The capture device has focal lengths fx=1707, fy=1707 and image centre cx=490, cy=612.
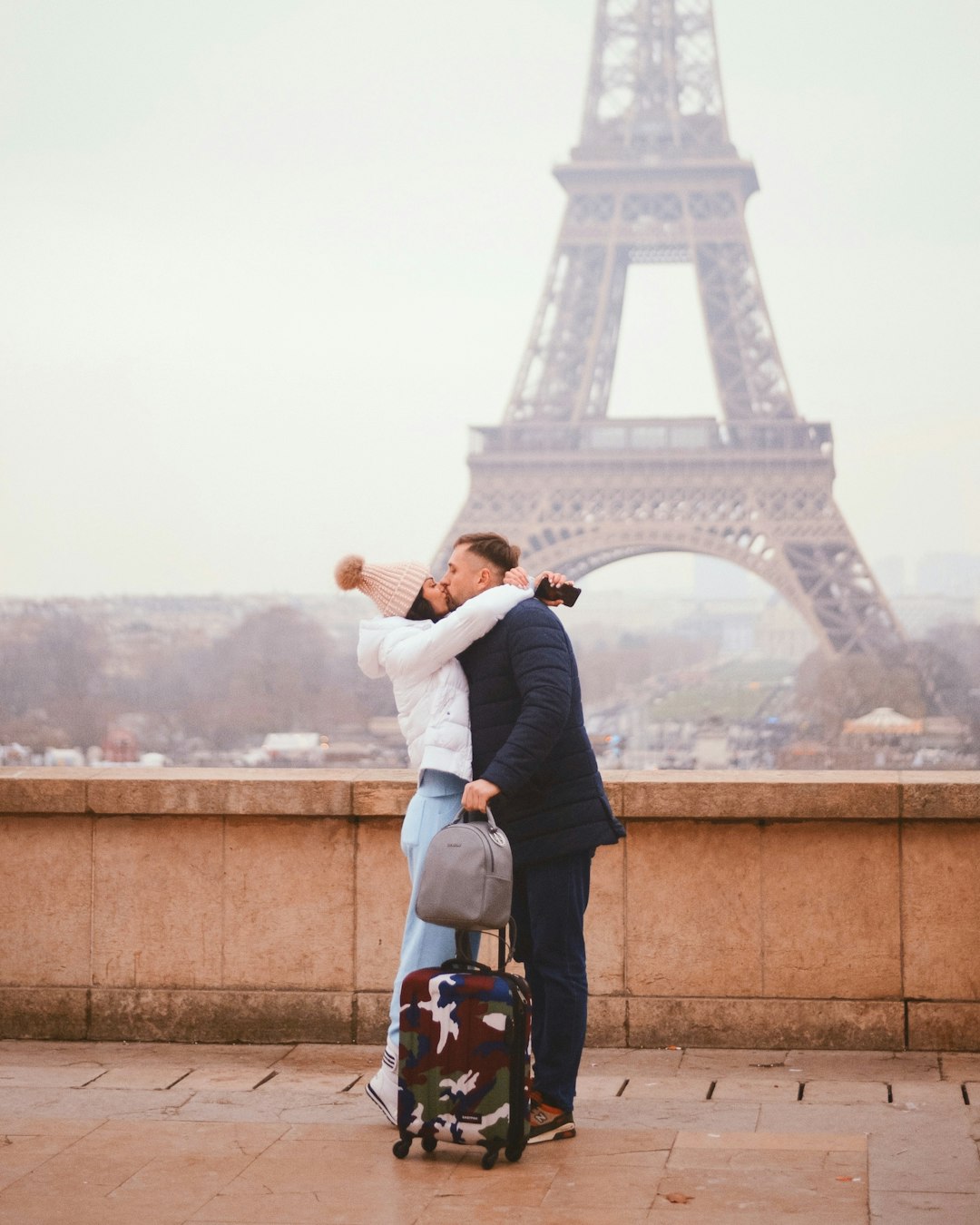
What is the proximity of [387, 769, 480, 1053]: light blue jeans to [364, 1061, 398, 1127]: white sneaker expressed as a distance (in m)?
0.07

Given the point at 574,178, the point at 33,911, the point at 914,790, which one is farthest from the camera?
the point at 574,178

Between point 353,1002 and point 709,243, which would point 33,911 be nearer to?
point 353,1002

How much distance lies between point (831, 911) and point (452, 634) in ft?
6.26

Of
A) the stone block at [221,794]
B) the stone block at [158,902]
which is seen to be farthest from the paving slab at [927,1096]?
the stone block at [158,902]

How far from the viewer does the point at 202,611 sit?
72.3 m

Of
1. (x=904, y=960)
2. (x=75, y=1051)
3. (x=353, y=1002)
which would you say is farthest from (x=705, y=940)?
(x=75, y=1051)

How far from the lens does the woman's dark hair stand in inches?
177

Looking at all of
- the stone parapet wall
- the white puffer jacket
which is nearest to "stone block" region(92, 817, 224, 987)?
the stone parapet wall

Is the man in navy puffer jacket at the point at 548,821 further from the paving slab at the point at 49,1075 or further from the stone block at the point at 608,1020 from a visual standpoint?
the paving slab at the point at 49,1075

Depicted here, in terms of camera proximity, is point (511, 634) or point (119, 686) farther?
point (119, 686)

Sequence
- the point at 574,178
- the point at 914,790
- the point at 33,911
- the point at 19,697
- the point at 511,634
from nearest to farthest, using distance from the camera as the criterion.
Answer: the point at 511,634 → the point at 914,790 → the point at 33,911 → the point at 574,178 → the point at 19,697

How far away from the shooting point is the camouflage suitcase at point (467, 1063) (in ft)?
13.6

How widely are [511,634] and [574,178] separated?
52.6 metres

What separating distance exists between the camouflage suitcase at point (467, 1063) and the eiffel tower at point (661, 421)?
1716 inches
